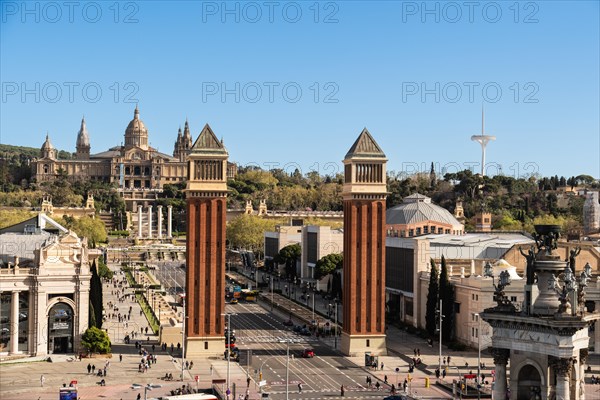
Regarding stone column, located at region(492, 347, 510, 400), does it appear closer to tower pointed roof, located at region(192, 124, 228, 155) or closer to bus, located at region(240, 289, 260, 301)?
tower pointed roof, located at region(192, 124, 228, 155)

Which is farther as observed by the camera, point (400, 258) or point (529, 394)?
point (400, 258)

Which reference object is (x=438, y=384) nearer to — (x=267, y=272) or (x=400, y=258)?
(x=400, y=258)

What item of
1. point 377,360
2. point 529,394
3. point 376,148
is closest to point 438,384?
point 377,360

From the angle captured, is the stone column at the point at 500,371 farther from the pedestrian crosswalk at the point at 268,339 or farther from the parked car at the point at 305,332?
the parked car at the point at 305,332

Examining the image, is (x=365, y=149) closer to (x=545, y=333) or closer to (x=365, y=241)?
(x=365, y=241)

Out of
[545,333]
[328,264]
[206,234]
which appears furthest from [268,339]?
[545,333]
